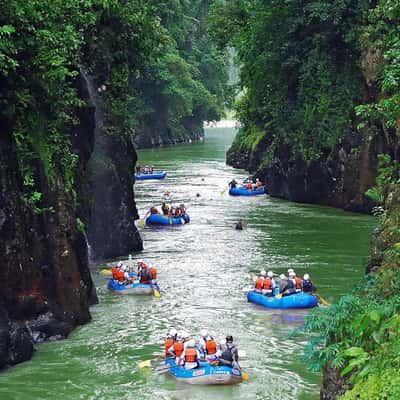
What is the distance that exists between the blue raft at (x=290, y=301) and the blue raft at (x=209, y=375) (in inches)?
222

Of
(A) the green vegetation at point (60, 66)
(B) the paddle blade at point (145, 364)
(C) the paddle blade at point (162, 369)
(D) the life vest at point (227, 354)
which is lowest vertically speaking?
(C) the paddle blade at point (162, 369)

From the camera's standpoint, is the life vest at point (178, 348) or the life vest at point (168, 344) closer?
the life vest at point (178, 348)

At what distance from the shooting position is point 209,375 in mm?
15906

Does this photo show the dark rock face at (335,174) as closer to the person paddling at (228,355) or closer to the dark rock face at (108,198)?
the dark rock face at (108,198)

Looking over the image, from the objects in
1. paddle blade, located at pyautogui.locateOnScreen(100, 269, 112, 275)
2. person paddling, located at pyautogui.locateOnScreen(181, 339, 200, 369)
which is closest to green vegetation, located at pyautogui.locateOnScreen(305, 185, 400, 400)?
person paddling, located at pyautogui.locateOnScreen(181, 339, 200, 369)

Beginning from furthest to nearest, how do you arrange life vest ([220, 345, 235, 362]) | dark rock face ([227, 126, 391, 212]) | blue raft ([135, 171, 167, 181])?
blue raft ([135, 171, 167, 181]) → dark rock face ([227, 126, 391, 212]) → life vest ([220, 345, 235, 362])

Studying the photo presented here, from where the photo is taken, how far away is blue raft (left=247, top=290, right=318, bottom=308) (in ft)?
70.1

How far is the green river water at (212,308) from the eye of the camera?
15758mm

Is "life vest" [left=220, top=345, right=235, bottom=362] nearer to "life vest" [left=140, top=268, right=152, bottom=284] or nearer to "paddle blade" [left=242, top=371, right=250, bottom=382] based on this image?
"paddle blade" [left=242, top=371, right=250, bottom=382]

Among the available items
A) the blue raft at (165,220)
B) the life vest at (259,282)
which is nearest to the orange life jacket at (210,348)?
the life vest at (259,282)

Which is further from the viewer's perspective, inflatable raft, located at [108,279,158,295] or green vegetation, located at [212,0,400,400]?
green vegetation, located at [212,0,400,400]

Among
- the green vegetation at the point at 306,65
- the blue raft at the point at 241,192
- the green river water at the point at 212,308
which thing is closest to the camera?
the green river water at the point at 212,308

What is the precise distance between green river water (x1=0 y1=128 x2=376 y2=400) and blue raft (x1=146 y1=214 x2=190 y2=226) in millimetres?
580

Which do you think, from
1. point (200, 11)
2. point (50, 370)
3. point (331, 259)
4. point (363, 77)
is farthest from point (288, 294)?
point (200, 11)
